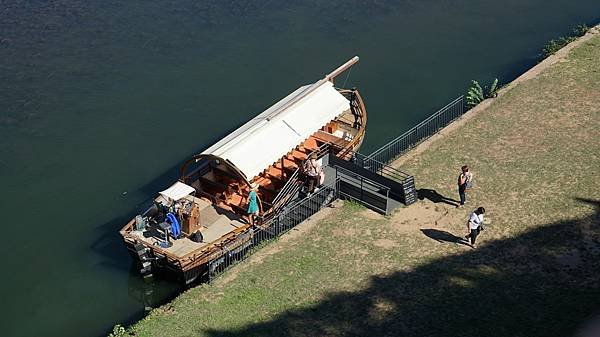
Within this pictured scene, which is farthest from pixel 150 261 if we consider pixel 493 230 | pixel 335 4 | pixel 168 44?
pixel 335 4

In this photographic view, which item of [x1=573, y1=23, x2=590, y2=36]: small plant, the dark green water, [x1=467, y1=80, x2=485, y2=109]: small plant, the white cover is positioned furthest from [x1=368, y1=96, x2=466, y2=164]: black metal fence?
[x1=573, y1=23, x2=590, y2=36]: small plant

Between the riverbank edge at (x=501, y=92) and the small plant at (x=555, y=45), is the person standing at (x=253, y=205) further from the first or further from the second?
the small plant at (x=555, y=45)

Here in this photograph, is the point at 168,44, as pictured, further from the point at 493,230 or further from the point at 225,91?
the point at 493,230

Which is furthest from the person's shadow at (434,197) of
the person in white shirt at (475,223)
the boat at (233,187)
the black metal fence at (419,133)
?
the boat at (233,187)

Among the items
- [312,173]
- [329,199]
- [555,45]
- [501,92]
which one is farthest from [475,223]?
[555,45]

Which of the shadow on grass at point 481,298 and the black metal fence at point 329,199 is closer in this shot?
the shadow on grass at point 481,298

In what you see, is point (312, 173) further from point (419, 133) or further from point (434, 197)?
point (419, 133)
